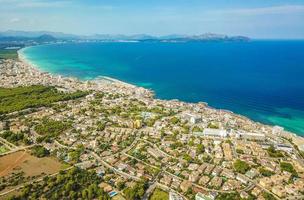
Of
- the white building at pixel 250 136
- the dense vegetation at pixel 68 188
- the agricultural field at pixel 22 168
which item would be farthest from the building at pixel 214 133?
the agricultural field at pixel 22 168

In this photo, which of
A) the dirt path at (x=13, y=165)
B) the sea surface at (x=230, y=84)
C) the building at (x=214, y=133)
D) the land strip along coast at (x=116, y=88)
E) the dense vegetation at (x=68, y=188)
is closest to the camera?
the dense vegetation at (x=68, y=188)

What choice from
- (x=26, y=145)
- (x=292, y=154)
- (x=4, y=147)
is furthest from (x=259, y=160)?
(x=4, y=147)

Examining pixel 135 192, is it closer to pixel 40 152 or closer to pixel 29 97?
pixel 40 152

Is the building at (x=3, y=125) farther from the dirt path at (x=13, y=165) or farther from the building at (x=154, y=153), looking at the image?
the building at (x=154, y=153)

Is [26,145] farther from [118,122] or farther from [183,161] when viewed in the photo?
[183,161]

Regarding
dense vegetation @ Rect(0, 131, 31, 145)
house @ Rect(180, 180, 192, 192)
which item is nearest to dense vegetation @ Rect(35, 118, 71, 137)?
dense vegetation @ Rect(0, 131, 31, 145)
